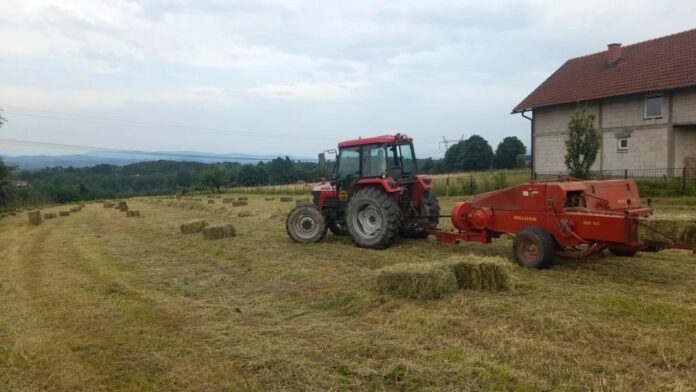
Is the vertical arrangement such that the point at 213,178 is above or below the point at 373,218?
above

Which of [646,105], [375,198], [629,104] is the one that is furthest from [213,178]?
[375,198]

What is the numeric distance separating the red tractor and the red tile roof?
15.8 m

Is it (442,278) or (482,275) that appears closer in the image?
(442,278)

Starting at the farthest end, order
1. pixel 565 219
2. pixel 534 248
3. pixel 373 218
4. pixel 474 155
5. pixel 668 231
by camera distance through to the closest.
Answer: pixel 474 155, pixel 373 218, pixel 534 248, pixel 565 219, pixel 668 231

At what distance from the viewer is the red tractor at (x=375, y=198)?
363 inches

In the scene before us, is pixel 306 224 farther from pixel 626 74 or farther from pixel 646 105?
pixel 626 74

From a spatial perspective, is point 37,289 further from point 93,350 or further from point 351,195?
point 351,195

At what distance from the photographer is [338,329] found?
487 centimetres

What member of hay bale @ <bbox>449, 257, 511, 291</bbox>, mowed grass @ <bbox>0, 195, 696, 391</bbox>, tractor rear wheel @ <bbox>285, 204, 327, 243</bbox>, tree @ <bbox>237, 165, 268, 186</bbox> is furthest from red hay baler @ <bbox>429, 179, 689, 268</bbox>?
tree @ <bbox>237, 165, 268, 186</bbox>

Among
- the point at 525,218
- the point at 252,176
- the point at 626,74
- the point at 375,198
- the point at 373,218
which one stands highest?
the point at 626,74

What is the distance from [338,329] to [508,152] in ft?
174

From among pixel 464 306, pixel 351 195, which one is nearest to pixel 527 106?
pixel 351 195

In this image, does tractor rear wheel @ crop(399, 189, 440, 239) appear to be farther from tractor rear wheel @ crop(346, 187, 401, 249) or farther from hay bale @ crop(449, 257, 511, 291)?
hay bale @ crop(449, 257, 511, 291)

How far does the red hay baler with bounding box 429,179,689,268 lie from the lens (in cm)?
644
